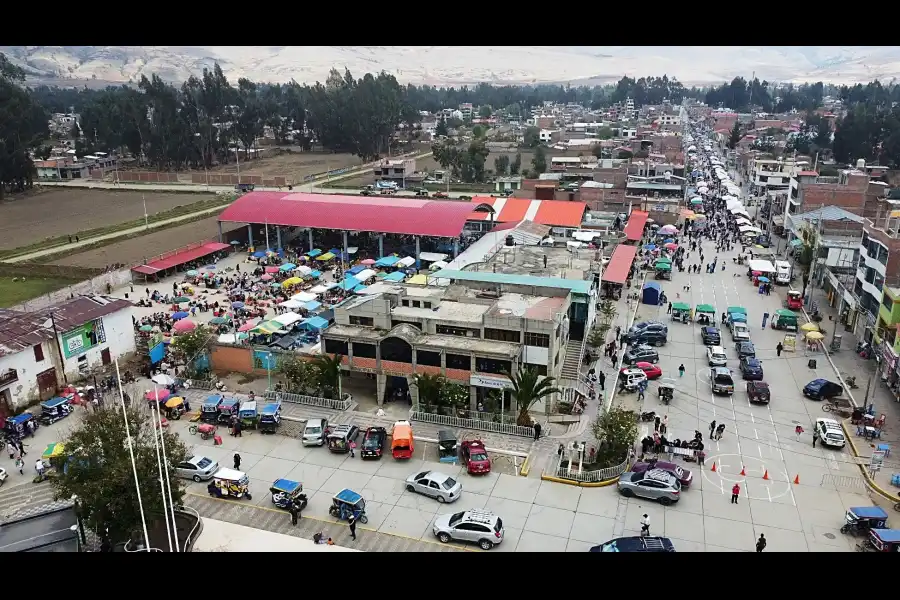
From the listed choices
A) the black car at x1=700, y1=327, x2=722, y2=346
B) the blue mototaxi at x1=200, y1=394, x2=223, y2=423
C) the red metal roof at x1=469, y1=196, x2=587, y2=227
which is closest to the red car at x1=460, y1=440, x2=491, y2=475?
the blue mototaxi at x1=200, y1=394, x2=223, y2=423

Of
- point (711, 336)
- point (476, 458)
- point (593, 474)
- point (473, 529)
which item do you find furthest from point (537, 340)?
point (711, 336)

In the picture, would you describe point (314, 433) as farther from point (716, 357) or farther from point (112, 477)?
point (716, 357)

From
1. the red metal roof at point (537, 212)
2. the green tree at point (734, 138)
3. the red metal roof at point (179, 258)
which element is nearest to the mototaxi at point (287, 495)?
the red metal roof at point (179, 258)

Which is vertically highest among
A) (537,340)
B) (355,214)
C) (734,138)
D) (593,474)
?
(734,138)

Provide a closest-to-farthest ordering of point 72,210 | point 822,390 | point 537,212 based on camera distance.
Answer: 1. point 822,390
2. point 537,212
3. point 72,210

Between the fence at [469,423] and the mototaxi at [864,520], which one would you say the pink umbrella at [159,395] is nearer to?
the fence at [469,423]
